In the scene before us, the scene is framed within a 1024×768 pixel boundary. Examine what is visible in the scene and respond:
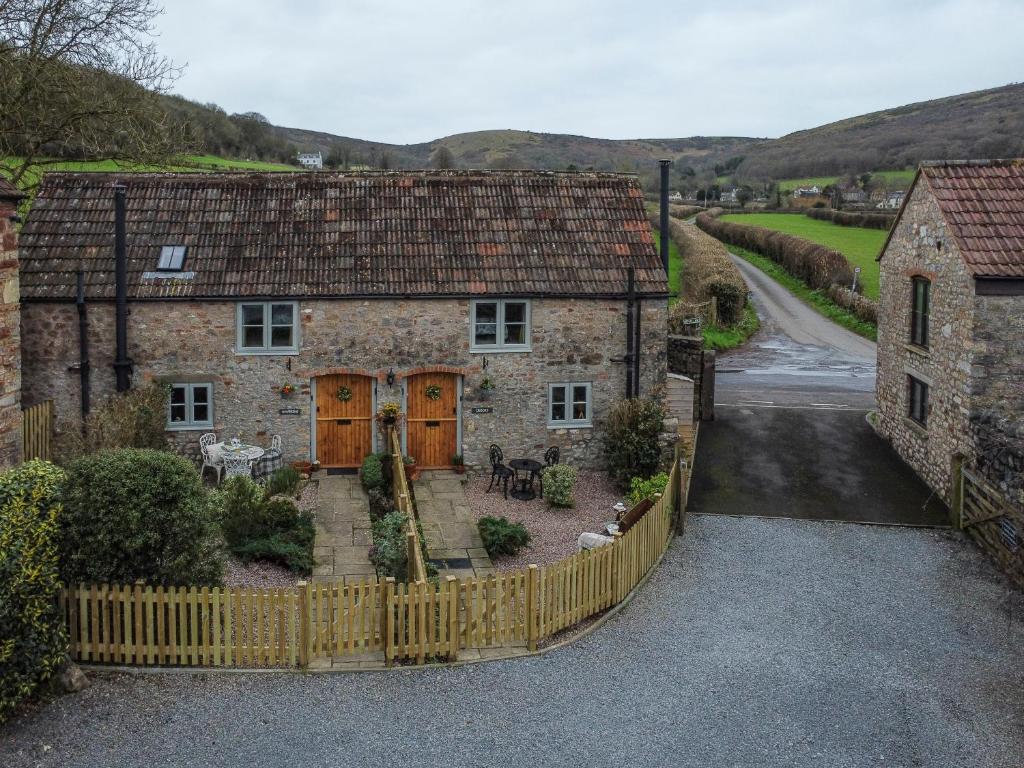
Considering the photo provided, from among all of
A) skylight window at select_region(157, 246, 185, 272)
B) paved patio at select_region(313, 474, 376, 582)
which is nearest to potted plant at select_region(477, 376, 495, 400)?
paved patio at select_region(313, 474, 376, 582)

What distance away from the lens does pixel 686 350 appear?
25.3m

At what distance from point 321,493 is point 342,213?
271 inches

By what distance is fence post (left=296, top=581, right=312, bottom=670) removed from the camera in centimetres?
1112

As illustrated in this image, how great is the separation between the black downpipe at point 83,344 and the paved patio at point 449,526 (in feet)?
23.7

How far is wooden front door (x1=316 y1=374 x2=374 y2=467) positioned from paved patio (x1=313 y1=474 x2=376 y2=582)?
0.54 meters

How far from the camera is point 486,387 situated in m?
20.7

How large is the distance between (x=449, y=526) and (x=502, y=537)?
1753 mm

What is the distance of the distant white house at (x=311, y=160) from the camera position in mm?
63950

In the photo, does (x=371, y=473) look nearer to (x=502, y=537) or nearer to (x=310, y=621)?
(x=502, y=537)

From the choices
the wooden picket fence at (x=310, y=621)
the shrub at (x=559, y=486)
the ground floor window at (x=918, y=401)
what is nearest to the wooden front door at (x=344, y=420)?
the shrub at (x=559, y=486)

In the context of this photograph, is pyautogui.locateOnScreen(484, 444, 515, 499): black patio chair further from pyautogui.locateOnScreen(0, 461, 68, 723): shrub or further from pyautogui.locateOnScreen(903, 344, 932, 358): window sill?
pyautogui.locateOnScreen(0, 461, 68, 723): shrub

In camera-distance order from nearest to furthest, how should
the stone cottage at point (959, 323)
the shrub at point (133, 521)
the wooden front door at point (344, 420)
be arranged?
the shrub at point (133, 521), the stone cottage at point (959, 323), the wooden front door at point (344, 420)

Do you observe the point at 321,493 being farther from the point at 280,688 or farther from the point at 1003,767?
the point at 1003,767

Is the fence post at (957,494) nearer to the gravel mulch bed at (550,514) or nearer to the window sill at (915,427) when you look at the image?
the window sill at (915,427)
